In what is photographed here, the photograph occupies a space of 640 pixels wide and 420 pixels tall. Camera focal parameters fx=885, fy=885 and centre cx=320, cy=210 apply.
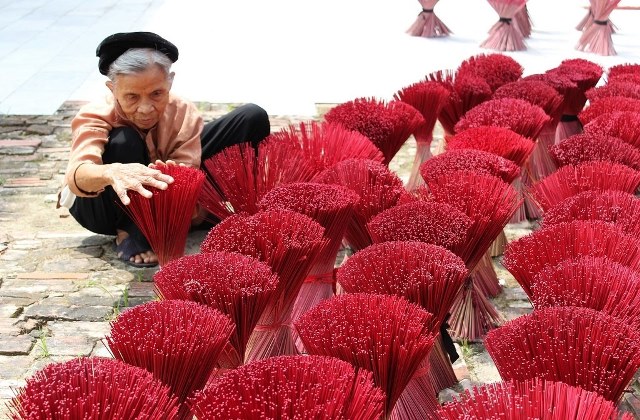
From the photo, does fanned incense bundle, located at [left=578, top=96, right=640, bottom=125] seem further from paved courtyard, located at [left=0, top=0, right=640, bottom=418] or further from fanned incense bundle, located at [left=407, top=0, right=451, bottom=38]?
fanned incense bundle, located at [left=407, top=0, right=451, bottom=38]

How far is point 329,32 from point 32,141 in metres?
3.26

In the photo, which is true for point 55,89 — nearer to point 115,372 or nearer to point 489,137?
point 489,137

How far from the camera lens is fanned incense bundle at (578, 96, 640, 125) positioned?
306 cm

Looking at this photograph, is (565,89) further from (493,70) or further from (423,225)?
(423,225)

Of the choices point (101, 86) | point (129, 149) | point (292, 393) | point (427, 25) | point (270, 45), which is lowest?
point (101, 86)

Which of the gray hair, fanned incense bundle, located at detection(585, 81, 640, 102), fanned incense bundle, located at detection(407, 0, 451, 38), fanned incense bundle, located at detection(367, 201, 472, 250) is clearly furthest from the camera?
fanned incense bundle, located at detection(407, 0, 451, 38)

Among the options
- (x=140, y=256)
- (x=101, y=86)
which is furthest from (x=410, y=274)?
(x=101, y=86)

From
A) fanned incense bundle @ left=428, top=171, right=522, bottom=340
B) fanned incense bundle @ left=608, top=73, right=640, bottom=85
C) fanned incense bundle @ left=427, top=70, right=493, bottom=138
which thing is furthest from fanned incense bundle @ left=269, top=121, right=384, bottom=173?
fanned incense bundle @ left=608, top=73, right=640, bottom=85

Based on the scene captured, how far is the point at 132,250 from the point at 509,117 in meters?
1.26

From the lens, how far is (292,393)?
1.28 m

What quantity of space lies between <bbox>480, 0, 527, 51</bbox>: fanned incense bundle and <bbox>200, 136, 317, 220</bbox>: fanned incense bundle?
4246 millimetres

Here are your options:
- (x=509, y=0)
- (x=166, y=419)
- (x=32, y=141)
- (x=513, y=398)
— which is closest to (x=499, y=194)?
(x=513, y=398)

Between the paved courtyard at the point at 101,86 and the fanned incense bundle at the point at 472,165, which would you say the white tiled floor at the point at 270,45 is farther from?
the fanned incense bundle at the point at 472,165

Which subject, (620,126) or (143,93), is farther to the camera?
(620,126)
